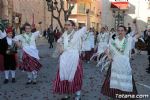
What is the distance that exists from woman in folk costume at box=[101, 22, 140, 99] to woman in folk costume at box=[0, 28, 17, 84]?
4.09 metres

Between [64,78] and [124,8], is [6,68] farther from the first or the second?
[124,8]

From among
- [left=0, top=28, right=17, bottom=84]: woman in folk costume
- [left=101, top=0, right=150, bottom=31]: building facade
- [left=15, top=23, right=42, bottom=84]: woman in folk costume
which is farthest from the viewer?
[left=101, top=0, right=150, bottom=31]: building facade

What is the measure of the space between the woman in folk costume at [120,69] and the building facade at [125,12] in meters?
36.1

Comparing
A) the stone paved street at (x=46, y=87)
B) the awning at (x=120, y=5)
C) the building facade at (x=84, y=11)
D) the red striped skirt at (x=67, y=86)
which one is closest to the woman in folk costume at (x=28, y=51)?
the stone paved street at (x=46, y=87)

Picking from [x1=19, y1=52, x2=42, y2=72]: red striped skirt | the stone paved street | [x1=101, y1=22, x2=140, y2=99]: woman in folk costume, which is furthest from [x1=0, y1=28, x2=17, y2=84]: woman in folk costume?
[x1=101, y1=22, x2=140, y2=99]: woman in folk costume

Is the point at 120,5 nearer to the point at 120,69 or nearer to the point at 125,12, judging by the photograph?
the point at 125,12

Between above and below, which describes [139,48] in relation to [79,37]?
below

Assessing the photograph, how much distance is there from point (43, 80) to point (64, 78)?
12.0ft

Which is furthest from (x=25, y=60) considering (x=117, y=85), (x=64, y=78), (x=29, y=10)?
(x=29, y=10)

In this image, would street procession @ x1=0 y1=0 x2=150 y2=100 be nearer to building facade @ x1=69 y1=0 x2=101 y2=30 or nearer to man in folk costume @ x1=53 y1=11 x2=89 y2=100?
man in folk costume @ x1=53 y1=11 x2=89 y2=100

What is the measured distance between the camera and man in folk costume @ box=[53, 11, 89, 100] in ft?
28.7

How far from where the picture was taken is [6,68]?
12.0 meters

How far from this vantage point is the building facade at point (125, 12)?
45969 millimetres

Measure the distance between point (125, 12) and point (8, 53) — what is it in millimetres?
36214
